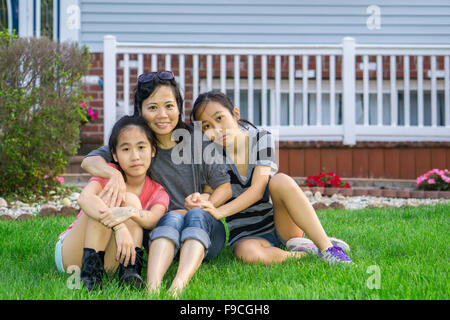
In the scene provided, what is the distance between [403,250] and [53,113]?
338 cm

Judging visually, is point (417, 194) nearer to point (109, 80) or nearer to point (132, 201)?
point (109, 80)

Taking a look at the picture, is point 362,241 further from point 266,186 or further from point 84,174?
point 84,174

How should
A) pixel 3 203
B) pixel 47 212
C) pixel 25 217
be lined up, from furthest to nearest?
pixel 3 203
pixel 47 212
pixel 25 217

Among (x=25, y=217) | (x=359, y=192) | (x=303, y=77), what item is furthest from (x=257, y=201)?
(x=303, y=77)

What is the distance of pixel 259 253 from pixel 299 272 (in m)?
0.32

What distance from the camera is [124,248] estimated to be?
1.98 meters

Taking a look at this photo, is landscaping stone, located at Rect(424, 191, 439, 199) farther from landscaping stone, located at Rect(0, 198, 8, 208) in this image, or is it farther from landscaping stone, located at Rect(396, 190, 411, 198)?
landscaping stone, located at Rect(0, 198, 8, 208)

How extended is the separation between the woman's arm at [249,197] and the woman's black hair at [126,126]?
0.45 m

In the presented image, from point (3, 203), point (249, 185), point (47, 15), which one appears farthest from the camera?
point (47, 15)

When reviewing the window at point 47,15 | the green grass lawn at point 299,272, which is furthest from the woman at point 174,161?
the window at point 47,15

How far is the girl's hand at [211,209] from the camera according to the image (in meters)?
2.24

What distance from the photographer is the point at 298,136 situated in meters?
5.95

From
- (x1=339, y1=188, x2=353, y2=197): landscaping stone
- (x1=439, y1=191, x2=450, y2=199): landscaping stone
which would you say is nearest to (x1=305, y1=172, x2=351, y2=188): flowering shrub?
(x1=339, y1=188, x2=353, y2=197): landscaping stone

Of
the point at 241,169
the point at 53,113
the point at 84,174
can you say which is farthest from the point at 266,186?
the point at 84,174
